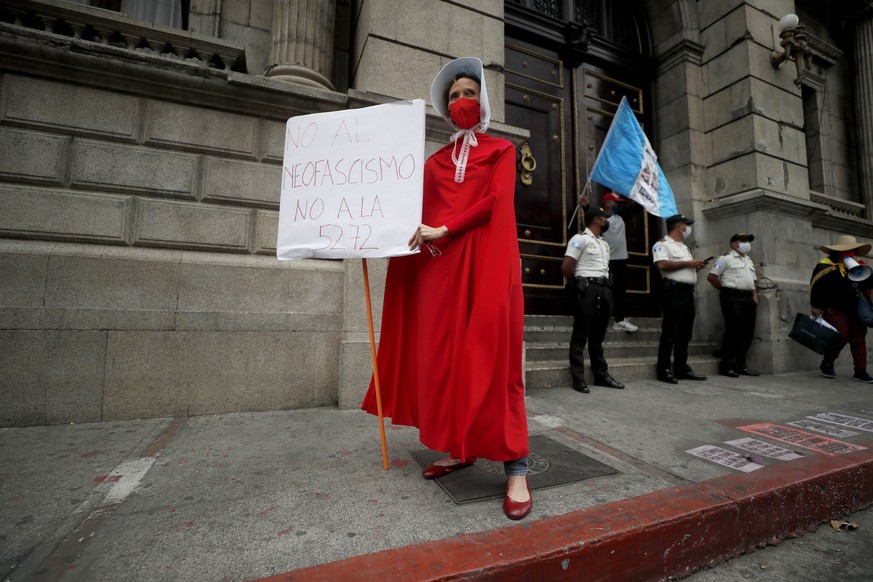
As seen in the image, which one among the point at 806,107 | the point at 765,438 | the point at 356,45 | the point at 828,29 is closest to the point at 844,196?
the point at 806,107

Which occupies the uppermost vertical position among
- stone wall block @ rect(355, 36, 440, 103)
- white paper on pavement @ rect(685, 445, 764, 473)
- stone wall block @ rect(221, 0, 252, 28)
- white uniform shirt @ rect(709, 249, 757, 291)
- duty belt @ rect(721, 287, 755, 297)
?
stone wall block @ rect(221, 0, 252, 28)

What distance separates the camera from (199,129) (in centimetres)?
379

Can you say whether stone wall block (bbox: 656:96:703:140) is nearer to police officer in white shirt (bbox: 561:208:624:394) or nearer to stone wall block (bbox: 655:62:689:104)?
stone wall block (bbox: 655:62:689:104)

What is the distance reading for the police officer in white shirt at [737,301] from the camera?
5820mm

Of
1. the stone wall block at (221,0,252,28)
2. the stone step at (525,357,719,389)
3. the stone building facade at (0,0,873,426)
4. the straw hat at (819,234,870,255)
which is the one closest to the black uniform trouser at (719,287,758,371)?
the stone step at (525,357,719,389)

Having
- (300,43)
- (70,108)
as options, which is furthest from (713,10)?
(70,108)

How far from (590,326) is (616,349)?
121 cm

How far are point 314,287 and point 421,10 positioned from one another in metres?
3.39

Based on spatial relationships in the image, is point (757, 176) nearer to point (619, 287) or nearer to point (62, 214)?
point (619, 287)

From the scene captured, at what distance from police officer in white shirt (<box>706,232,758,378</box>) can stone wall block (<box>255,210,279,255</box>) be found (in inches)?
245

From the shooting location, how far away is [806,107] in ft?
28.9

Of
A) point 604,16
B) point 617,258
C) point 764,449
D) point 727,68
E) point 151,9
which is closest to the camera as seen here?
point 764,449

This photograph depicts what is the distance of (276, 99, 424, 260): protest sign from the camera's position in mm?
2230

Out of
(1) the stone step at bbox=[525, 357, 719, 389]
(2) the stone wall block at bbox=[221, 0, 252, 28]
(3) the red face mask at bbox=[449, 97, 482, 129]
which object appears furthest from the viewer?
(1) the stone step at bbox=[525, 357, 719, 389]
